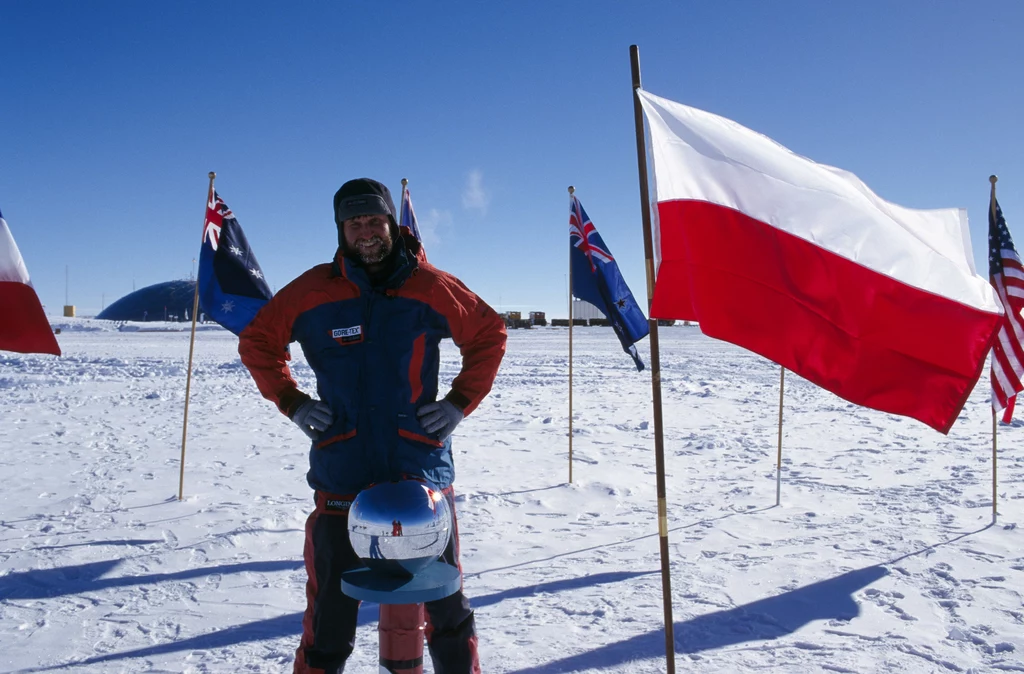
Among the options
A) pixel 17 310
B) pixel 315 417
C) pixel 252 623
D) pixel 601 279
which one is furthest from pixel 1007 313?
pixel 17 310

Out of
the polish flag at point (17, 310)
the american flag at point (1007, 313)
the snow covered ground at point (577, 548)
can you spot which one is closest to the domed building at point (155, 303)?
the snow covered ground at point (577, 548)

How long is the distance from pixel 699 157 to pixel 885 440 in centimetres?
811

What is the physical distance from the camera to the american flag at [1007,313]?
16.8ft

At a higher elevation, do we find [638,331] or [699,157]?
[699,157]

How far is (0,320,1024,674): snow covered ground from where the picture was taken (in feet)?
10.7

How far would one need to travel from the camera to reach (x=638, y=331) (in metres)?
6.36

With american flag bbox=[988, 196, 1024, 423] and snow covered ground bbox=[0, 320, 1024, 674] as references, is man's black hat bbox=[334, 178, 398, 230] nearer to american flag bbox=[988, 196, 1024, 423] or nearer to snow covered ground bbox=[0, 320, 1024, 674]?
snow covered ground bbox=[0, 320, 1024, 674]

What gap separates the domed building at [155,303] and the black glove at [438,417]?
371 ft

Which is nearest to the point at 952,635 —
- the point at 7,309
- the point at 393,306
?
the point at 393,306

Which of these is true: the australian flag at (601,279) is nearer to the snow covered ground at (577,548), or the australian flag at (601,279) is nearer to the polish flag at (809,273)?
the snow covered ground at (577,548)

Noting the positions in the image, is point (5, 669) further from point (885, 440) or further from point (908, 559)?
point (885, 440)

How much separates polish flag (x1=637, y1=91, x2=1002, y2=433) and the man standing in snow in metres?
0.87

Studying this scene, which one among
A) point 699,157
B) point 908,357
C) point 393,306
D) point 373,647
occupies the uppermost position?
point 699,157

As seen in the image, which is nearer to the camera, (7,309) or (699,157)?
(699,157)
